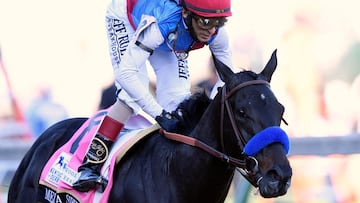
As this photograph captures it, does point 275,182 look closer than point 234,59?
Yes

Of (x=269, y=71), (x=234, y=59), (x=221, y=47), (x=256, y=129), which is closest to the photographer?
(x=256, y=129)

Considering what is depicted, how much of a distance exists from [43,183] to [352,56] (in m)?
6.90

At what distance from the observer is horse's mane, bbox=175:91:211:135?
230 inches

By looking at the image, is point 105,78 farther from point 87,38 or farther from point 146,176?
point 146,176

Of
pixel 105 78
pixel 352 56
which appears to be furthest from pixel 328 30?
pixel 105 78

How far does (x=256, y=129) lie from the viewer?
17.0 feet

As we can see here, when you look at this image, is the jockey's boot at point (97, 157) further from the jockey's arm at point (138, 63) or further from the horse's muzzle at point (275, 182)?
the horse's muzzle at point (275, 182)

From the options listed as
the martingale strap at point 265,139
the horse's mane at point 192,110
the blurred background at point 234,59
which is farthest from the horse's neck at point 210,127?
the blurred background at point 234,59

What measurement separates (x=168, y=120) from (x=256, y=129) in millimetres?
779

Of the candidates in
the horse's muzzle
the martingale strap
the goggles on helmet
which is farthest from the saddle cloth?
the horse's muzzle

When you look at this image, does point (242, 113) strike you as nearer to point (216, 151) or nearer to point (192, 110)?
point (216, 151)

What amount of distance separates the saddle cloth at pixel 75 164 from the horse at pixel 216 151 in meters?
0.05

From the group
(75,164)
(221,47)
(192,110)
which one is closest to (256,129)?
(192,110)

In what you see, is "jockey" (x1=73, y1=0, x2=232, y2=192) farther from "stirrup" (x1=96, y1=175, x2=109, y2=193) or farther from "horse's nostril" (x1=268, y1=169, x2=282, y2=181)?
"horse's nostril" (x1=268, y1=169, x2=282, y2=181)
